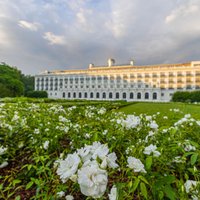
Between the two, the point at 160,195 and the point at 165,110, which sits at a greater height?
the point at 160,195

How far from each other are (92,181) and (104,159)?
0.34 ft

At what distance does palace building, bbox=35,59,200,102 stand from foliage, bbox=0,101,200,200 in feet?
182

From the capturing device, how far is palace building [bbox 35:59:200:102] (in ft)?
179

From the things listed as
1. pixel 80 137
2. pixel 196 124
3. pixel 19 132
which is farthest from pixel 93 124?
pixel 196 124

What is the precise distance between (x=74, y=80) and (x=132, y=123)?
63.7 meters

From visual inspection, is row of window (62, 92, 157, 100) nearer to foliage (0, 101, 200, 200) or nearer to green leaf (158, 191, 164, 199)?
foliage (0, 101, 200, 200)

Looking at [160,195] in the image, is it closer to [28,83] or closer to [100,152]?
[100,152]

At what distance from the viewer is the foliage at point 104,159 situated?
77 centimetres

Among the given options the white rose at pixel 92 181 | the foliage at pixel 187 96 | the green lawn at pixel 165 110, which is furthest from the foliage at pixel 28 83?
the white rose at pixel 92 181

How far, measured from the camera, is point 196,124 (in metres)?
2.21

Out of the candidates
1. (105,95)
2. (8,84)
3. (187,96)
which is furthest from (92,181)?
(105,95)

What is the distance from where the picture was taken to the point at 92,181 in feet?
2.19

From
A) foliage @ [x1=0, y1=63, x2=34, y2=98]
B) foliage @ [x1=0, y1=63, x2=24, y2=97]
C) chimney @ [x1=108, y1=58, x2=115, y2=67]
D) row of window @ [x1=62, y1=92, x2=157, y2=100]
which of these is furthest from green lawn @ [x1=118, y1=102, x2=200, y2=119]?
chimney @ [x1=108, y1=58, x2=115, y2=67]

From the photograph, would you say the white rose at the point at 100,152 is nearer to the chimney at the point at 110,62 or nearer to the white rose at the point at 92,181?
the white rose at the point at 92,181
